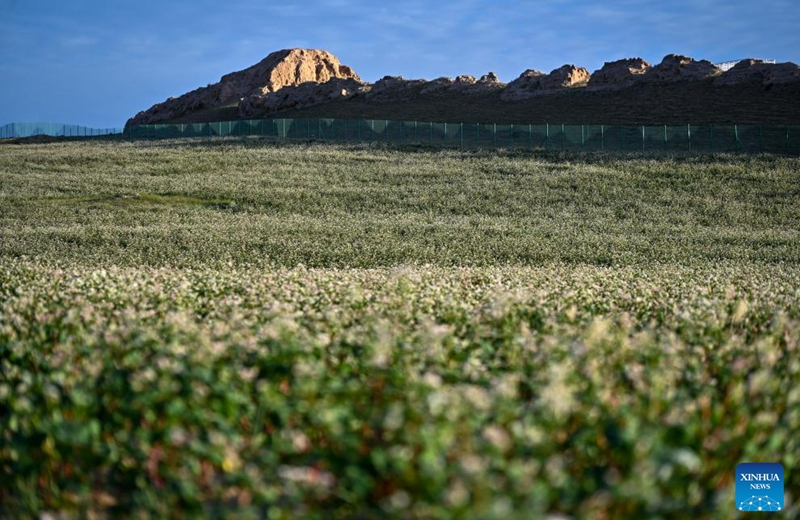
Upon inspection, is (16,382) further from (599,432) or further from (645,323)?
(645,323)

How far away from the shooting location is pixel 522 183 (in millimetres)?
36688

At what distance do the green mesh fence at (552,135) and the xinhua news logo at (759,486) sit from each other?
43.7 meters

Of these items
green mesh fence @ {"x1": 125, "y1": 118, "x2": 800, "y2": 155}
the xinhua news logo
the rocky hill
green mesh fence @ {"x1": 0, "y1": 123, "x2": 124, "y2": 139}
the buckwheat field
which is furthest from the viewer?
green mesh fence @ {"x1": 0, "y1": 123, "x2": 124, "y2": 139}

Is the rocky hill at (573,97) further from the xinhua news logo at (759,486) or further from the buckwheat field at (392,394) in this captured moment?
the xinhua news logo at (759,486)

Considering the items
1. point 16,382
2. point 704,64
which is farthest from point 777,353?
point 704,64

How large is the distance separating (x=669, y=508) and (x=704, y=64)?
3015 inches

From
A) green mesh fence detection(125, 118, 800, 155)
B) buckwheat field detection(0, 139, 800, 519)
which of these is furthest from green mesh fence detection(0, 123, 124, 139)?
buckwheat field detection(0, 139, 800, 519)

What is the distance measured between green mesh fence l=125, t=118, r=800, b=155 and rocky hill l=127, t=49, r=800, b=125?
1365cm

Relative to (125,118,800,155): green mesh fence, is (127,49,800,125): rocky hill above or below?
above

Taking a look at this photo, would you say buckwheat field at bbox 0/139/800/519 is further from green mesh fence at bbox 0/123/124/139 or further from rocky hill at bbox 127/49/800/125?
green mesh fence at bbox 0/123/124/139

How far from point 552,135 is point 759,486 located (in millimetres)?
47394

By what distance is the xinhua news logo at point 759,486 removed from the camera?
4.90m

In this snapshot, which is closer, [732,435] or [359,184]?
[732,435]

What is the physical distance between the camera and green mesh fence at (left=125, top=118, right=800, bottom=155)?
46156 millimetres
